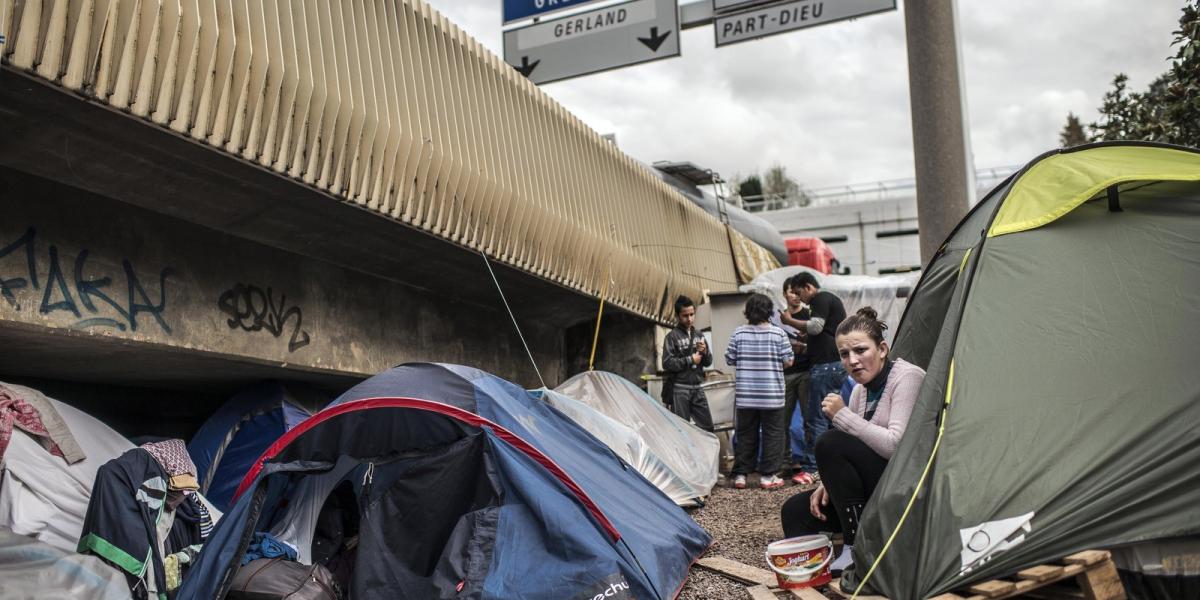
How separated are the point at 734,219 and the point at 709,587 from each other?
1150 centimetres

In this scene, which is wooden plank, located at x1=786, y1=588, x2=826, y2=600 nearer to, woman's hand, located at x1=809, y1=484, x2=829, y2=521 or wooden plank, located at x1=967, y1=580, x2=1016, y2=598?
woman's hand, located at x1=809, y1=484, x2=829, y2=521

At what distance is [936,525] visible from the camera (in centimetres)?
369

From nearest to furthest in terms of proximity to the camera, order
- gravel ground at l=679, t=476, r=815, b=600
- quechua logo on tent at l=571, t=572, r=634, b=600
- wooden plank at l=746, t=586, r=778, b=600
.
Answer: wooden plank at l=746, t=586, r=778, b=600 → quechua logo on tent at l=571, t=572, r=634, b=600 → gravel ground at l=679, t=476, r=815, b=600

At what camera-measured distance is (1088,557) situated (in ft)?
11.2

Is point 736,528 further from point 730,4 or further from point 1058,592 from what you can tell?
point 730,4

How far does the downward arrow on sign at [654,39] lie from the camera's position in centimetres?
891

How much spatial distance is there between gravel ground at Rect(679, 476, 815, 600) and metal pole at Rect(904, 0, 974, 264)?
7.41ft

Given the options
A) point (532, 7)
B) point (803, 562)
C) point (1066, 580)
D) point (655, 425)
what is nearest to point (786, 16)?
point (532, 7)

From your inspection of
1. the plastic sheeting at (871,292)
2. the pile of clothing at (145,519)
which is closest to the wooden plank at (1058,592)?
the pile of clothing at (145,519)

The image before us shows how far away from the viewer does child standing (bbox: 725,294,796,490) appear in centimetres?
774

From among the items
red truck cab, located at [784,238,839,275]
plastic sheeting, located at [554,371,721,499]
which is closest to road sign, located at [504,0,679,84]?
plastic sheeting, located at [554,371,721,499]

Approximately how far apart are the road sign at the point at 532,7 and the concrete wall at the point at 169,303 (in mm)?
2708

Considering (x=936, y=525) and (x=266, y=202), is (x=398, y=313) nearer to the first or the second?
(x=266, y=202)

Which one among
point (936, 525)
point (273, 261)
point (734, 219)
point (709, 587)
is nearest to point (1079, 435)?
point (936, 525)
